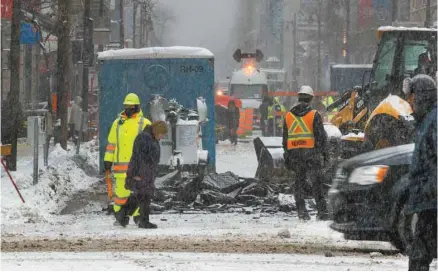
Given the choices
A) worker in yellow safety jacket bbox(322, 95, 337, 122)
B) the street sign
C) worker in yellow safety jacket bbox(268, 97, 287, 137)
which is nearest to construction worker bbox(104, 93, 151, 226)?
the street sign

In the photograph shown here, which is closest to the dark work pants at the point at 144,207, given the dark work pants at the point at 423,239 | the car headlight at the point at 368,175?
the car headlight at the point at 368,175

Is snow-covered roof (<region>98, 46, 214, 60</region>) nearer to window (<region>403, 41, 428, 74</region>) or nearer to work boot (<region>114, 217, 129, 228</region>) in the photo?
window (<region>403, 41, 428, 74</region>)

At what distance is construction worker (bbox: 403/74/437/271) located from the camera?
8805mm

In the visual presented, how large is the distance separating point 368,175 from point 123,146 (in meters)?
4.86

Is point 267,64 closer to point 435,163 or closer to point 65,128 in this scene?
point 65,128

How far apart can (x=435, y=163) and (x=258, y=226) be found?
6.87 metres

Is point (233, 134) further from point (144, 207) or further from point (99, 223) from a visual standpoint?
point (144, 207)

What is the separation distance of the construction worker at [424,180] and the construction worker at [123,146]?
22.3 ft

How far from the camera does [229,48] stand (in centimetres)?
19275

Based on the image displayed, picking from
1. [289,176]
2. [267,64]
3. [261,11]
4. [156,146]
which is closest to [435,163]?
[156,146]

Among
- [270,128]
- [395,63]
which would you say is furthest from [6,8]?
[270,128]

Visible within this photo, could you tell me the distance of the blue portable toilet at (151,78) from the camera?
24328 millimetres

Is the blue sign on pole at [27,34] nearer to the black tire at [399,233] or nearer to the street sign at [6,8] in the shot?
the street sign at [6,8]

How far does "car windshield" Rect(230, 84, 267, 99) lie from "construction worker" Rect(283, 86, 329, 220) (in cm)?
4197
